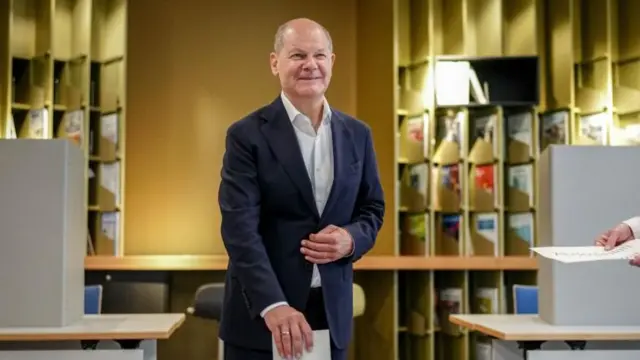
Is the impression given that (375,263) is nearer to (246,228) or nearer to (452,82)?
(452,82)

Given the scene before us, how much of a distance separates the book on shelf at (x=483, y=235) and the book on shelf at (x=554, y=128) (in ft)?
2.03

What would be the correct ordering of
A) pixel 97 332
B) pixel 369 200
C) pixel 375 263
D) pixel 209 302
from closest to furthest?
1. pixel 369 200
2. pixel 97 332
3. pixel 209 302
4. pixel 375 263

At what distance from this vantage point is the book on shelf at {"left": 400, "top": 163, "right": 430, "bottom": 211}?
522 centimetres

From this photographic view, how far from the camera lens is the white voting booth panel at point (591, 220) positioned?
104 inches

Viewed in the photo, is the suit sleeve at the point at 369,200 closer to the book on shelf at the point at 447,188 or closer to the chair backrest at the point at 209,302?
the chair backrest at the point at 209,302

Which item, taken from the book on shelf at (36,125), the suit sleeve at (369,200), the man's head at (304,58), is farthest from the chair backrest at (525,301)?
the book on shelf at (36,125)

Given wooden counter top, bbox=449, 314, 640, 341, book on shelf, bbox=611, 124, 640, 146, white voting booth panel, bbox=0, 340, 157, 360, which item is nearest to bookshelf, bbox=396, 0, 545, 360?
book on shelf, bbox=611, 124, 640, 146

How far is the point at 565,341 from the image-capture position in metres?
2.47

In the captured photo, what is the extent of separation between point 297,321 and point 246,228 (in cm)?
23

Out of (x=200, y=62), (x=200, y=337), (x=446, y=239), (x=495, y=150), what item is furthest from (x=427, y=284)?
(x=200, y=62)

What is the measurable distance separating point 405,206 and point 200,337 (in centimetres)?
164

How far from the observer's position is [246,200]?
1.73 m

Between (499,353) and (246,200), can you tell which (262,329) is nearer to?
(246,200)

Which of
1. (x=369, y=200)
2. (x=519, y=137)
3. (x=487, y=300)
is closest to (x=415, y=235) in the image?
(x=487, y=300)
